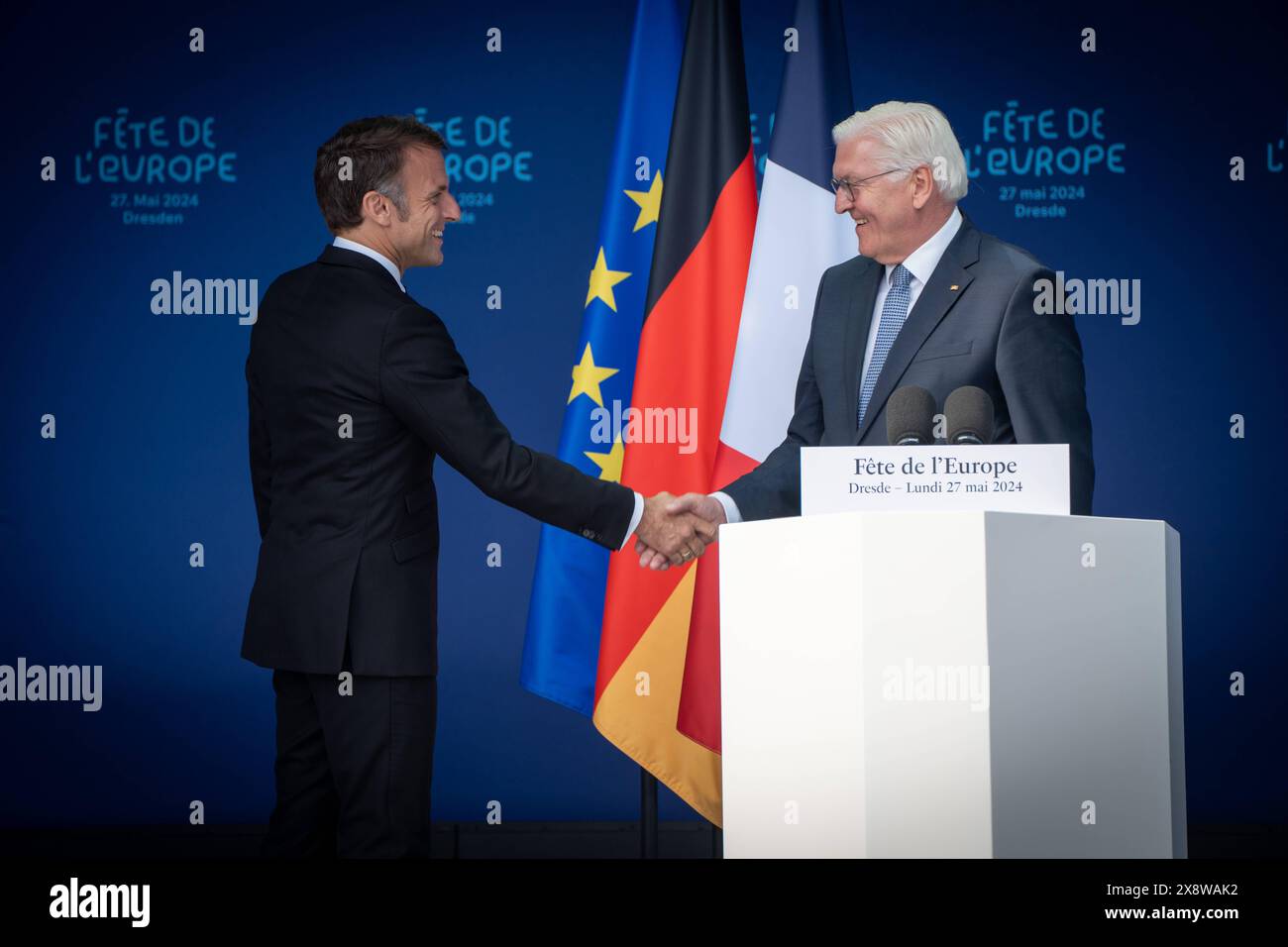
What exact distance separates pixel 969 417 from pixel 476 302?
2.98m

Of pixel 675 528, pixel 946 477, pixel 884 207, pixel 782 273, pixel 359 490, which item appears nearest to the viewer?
pixel 946 477

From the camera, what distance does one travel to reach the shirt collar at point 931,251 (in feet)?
10.5

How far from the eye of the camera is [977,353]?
115 inches

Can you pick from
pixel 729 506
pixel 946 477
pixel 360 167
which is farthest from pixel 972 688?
pixel 360 167

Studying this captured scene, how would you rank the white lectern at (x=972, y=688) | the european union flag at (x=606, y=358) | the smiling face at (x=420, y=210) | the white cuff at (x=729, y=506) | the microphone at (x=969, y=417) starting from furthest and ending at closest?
the european union flag at (x=606, y=358) < the white cuff at (x=729, y=506) < the smiling face at (x=420, y=210) < the microphone at (x=969, y=417) < the white lectern at (x=972, y=688)

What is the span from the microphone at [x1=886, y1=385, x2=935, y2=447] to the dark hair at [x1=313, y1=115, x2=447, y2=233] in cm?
140

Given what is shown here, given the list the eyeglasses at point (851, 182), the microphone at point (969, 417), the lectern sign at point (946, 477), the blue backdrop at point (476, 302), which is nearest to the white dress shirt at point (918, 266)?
the eyeglasses at point (851, 182)

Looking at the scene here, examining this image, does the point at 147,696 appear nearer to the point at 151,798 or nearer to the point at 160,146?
the point at 151,798

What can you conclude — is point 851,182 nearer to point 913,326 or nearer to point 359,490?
point 913,326

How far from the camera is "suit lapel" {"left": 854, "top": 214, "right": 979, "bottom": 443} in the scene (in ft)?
9.85

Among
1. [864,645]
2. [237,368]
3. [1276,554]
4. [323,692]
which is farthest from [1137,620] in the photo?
[237,368]

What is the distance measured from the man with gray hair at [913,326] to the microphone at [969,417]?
1.51 feet

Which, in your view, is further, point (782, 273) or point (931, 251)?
point (782, 273)

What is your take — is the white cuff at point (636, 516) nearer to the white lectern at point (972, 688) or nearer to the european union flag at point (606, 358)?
the european union flag at point (606, 358)
